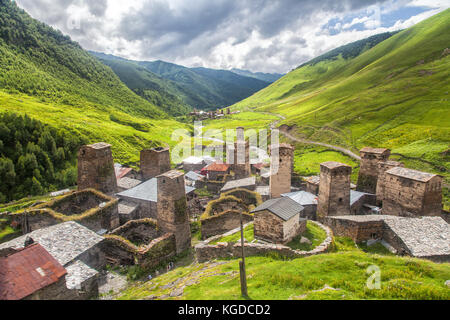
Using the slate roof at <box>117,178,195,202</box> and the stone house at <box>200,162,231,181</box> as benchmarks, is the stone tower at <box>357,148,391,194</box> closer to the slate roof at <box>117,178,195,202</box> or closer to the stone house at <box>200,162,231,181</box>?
the stone house at <box>200,162,231,181</box>

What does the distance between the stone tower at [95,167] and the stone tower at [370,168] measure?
3338cm

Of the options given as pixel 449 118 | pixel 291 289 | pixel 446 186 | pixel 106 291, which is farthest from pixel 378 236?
pixel 449 118

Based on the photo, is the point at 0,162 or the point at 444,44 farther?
the point at 444,44

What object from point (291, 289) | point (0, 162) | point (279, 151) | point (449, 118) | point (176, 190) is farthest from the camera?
point (449, 118)

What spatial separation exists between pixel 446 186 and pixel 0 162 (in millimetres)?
76106

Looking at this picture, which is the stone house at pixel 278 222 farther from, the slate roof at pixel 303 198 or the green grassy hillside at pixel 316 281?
the slate roof at pixel 303 198

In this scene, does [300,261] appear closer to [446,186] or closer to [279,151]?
[279,151]

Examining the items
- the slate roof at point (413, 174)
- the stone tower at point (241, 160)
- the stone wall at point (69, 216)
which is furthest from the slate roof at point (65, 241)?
the slate roof at point (413, 174)

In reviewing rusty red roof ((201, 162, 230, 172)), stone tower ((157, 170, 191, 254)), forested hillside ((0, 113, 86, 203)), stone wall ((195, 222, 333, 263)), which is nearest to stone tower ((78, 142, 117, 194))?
stone tower ((157, 170, 191, 254))

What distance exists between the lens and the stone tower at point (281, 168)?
100.0 feet

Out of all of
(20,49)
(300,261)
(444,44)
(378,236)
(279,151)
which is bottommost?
(378,236)

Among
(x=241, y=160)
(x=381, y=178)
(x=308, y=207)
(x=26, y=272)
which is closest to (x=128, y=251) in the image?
(x=26, y=272)

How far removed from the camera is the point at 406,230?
62.0 ft

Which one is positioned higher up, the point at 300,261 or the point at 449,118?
the point at 449,118
